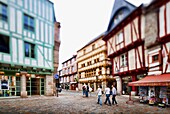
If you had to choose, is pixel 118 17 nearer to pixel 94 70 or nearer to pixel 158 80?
pixel 158 80

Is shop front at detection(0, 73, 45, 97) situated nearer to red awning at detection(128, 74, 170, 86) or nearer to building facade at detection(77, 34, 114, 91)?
building facade at detection(77, 34, 114, 91)

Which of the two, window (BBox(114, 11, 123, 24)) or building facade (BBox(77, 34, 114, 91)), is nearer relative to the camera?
window (BBox(114, 11, 123, 24))

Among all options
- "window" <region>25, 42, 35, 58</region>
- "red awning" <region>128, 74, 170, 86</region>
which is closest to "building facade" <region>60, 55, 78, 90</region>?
"window" <region>25, 42, 35, 58</region>

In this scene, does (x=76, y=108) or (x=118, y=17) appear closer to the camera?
(x=118, y=17)

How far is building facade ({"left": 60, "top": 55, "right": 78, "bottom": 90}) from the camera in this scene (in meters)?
61.1

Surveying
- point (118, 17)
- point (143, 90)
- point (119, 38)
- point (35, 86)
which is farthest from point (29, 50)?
point (118, 17)

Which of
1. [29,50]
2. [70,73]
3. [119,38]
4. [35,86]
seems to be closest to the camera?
[119,38]

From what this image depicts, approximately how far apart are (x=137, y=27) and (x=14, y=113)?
10688 mm

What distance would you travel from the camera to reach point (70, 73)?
65.9 metres

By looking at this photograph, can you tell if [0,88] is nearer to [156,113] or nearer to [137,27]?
[156,113]

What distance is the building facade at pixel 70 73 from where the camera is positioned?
200 feet

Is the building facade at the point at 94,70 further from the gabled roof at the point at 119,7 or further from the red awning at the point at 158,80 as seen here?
the gabled roof at the point at 119,7

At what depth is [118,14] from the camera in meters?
1.22

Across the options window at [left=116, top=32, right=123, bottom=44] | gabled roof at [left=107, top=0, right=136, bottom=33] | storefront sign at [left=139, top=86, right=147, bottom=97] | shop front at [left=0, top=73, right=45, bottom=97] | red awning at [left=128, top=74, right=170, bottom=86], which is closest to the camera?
gabled roof at [left=107, top=0, right=136, bottom=33]
